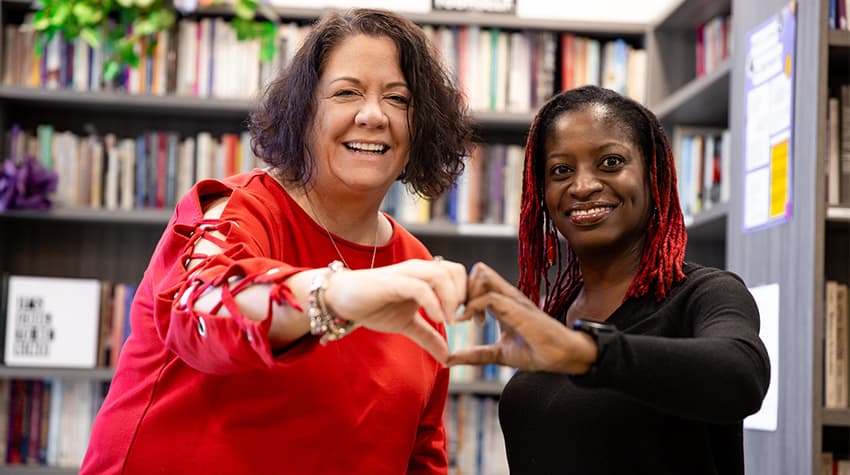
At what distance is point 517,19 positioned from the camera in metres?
3.54

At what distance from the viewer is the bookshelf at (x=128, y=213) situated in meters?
3.40

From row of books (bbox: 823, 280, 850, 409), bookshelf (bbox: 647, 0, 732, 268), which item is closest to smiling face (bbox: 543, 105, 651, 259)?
row of books (bbox: 823, 280, 850, 409)

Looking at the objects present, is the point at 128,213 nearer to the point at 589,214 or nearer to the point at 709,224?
the point at 709,224

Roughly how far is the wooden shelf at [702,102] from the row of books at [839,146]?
1.86 ft

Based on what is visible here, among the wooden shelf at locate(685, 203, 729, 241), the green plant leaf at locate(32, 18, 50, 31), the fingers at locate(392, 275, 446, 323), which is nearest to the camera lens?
the fingers at locate(392, 275, 446, 323)

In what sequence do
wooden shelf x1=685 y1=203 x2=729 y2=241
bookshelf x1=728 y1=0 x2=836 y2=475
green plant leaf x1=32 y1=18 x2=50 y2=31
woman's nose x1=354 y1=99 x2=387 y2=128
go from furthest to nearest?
1. green plant leaf x1=32 y1=18 x2=50 y2=31
2. wooden shelf x1=685 y1=203 x2=729 y2=241
3. bookshelf x1=728 y1=0 x2=836 y2=475
4. woman's nose x1=354 y1=99 x2=387 y2=128

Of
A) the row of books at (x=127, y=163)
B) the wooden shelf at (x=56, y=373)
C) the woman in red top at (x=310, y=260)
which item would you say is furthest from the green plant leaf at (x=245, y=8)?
the woman in red top at (x=310, y=260)

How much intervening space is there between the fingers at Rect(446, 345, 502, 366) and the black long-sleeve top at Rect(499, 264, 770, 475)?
8 cm

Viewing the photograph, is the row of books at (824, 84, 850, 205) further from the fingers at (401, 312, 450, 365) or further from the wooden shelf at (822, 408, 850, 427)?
the fingers at (401, 312, 450, 365)

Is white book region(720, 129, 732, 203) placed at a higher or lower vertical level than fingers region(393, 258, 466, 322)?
higher

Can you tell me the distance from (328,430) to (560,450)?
1.20ft

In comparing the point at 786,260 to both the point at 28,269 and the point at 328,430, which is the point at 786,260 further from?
the point at 28,269

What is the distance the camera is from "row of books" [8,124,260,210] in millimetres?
3451

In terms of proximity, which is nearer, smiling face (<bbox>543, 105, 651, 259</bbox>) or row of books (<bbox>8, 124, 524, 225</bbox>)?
smiling face (<bbox>543, 105, 651, 259</bbox>)
